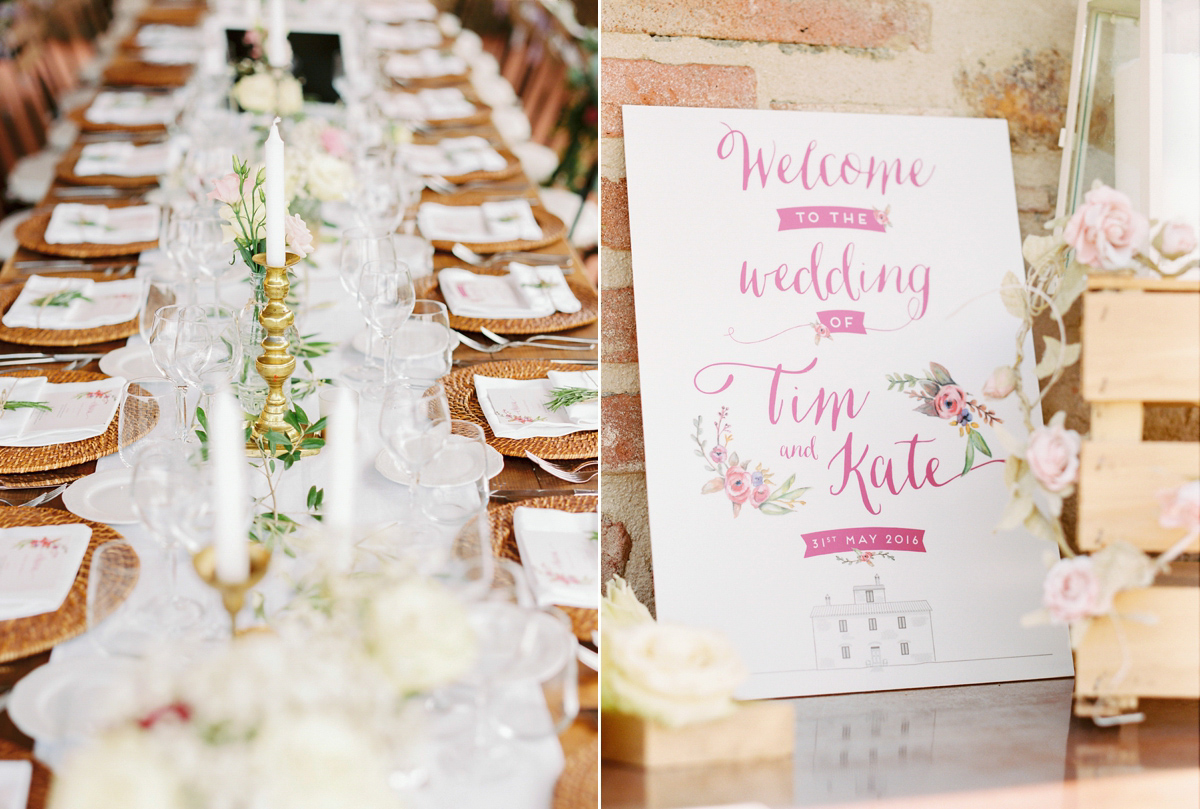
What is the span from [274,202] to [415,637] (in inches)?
27.1

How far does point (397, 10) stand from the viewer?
5.11m

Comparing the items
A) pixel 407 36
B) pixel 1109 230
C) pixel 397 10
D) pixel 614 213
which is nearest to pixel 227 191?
pixel 614 213

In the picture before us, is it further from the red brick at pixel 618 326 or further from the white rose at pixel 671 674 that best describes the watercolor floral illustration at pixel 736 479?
the white rose at pixel 671 674

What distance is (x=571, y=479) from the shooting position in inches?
51.0

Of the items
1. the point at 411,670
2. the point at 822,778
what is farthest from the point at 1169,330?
the point at 411,670

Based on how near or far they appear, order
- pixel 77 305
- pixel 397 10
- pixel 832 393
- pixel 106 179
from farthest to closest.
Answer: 1. pixel 397 10
2. pixel 106 179
3. pixel 77 305
4. pixel 832 393

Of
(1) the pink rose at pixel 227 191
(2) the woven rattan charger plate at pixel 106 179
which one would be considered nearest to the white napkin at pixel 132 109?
(2) the woven rattan charger plate at pixel 106 179

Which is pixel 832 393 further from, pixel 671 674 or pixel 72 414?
pixel 72 414

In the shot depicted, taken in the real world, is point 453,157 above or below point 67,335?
above

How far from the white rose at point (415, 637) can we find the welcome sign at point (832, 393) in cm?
55

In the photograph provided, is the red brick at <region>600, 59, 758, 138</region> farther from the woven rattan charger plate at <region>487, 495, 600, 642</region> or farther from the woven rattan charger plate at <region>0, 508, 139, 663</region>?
the woven rattan charger plate at <region>0, 508, 139, 663</region>

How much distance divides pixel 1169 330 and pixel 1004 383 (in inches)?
6.3

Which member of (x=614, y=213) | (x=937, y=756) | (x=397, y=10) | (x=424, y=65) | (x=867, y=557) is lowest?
(x=937, y=756)

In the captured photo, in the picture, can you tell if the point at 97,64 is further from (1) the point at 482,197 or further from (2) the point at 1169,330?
(2) the point at 1169,330
